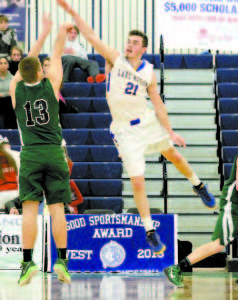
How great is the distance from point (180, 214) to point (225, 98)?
237cm

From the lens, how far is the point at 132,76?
22.4ft

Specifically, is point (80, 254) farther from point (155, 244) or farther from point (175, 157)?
point (175, 157)

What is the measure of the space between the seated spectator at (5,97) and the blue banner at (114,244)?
2.78 meters

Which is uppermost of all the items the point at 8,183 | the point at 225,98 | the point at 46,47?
the point at 46,47

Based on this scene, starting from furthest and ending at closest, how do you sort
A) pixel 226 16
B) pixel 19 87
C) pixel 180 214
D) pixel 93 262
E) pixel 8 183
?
pixel 226 16 < pixel 180 214 < pixel 8 183 < pixel 93 262 < pixel 19 87

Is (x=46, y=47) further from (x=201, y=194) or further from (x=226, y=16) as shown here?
(x=201, y=194)

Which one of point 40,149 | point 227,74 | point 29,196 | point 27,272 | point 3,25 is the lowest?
point 27,272

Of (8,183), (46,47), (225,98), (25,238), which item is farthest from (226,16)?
(25,238)

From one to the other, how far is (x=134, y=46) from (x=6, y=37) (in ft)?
20.2

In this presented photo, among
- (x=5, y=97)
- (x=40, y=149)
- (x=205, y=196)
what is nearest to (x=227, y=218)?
(x=205, y=196)

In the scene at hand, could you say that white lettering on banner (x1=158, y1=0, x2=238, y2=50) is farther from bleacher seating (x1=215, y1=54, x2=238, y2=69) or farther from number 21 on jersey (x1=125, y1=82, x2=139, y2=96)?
number 21 on jersey (x1=125, y1=82, x2=139, y2=96)

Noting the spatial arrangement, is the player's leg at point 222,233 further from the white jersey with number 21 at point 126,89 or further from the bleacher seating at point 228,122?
the bleacher seating at point 228,122

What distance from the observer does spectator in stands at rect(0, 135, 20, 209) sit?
33.8 feet

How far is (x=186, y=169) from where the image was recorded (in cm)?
695
